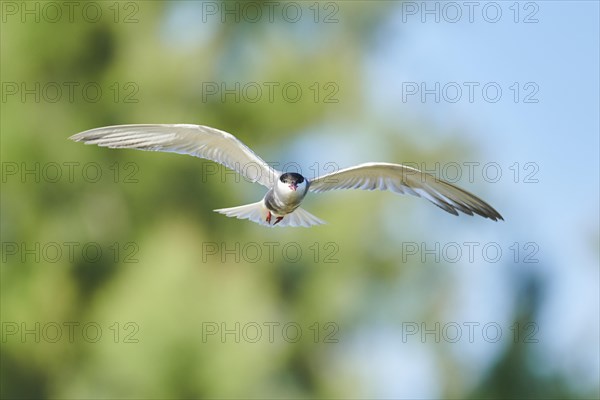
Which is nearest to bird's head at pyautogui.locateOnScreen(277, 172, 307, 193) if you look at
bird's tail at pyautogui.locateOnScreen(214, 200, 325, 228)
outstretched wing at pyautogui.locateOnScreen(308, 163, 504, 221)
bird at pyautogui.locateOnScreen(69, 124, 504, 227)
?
bird at pyautogui.locateOnScreen(69, 124, 504, 227)

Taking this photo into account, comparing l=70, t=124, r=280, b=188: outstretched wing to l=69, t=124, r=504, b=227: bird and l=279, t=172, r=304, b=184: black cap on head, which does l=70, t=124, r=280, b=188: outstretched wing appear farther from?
l=279, t=172, r=304, b=184: black cap on head

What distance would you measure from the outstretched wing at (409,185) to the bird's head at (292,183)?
4.9 inches

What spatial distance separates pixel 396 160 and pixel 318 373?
1.50 meters

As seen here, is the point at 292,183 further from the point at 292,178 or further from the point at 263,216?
the point at 263,216

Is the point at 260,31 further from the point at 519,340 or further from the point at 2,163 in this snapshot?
the point at 519,340

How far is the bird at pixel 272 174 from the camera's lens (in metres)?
3.92

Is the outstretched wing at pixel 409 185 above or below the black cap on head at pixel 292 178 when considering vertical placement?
below

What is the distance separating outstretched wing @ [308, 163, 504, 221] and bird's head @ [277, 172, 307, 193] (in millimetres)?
124

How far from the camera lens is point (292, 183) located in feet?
12.5

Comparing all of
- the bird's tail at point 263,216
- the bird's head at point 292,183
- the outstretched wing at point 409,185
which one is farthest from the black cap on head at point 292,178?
the bird's tail at point 263,216

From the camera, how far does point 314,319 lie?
666 cm

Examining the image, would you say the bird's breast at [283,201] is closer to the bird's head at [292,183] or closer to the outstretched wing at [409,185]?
the bird's head at [292,183]

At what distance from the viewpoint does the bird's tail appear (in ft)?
14.0

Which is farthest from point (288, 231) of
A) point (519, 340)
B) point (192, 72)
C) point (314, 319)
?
point (519, 340)
